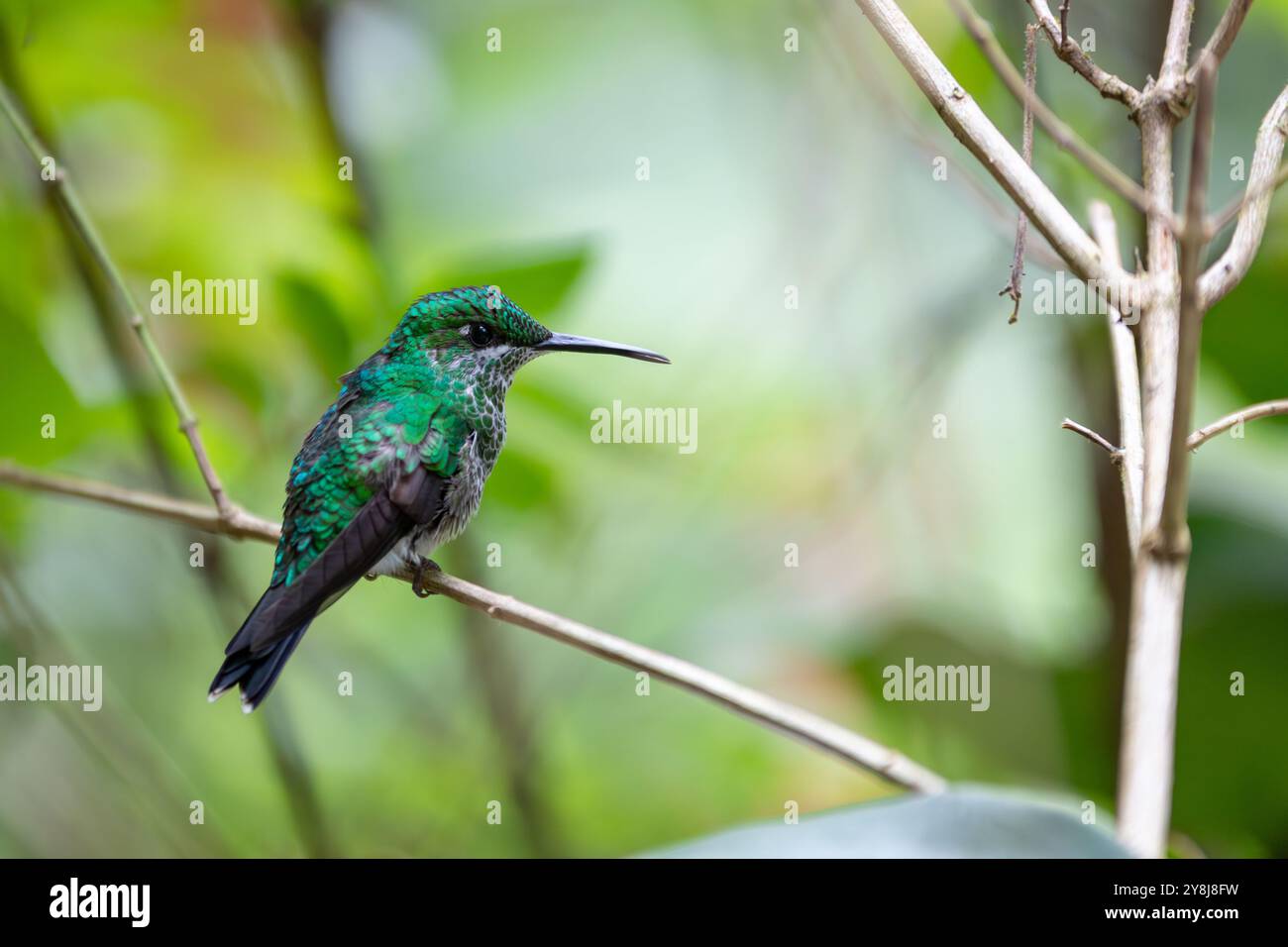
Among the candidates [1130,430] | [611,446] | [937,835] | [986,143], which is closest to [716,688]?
[937,835]

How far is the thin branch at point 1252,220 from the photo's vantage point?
0.95m

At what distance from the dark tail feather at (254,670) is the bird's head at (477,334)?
1.38 feet

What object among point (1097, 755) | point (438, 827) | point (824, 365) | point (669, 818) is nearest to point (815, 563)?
point (824, 365)

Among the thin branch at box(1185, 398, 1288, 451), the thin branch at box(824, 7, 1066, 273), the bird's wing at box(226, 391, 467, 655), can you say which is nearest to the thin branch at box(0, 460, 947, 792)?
the bird's wing at box(226, 391, 467, 655)

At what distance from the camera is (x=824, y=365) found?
8.99 ft

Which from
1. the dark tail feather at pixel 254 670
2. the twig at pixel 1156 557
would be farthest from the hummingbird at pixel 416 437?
the twig at pixel 1156 557

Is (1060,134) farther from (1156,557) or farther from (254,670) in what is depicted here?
(254,670)

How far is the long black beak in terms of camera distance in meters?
1.29

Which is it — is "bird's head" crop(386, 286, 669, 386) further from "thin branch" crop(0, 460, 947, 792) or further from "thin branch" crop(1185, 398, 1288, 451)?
"thin branch" crop(1185, 398, 1288, 451)

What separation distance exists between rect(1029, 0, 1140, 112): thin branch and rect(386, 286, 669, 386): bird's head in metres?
0.62

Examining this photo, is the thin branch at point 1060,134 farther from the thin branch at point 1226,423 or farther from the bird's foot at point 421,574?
the bird's foot at point 421,574

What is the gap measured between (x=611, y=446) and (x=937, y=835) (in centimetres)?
129

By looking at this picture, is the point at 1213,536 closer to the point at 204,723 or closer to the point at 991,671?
the point at 991,671

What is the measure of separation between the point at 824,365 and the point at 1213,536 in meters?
1.03
